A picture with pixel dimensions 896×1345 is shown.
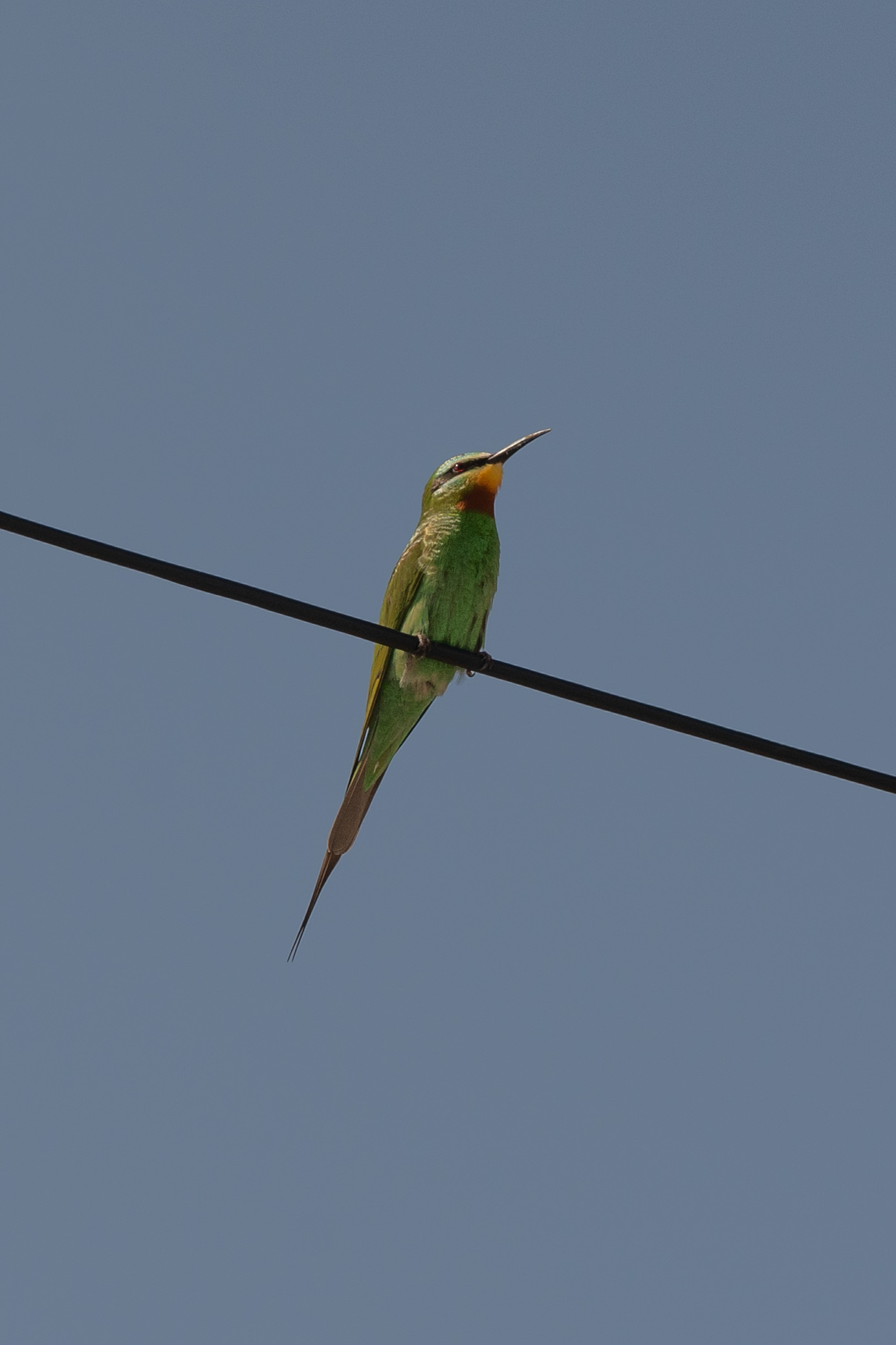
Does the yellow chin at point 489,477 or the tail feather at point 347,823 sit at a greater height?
the yellow chin at point 489,477

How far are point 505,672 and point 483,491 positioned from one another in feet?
8.71

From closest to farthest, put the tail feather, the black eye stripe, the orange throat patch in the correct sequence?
the tail feather, the orange throat patch, the black eye stripe

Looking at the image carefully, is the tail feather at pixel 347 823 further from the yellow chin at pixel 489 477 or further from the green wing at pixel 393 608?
the yellow chin at pixel 489 477

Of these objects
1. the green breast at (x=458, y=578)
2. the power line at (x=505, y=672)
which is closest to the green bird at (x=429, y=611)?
the green breast at (x=458, y=578)

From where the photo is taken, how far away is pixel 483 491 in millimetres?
5621

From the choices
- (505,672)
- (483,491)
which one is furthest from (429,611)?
(505,672)

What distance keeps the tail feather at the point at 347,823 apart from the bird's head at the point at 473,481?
122 centimetres

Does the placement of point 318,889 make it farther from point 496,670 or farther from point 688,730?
point 688,730

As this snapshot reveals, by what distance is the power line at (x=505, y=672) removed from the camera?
8.60 ft

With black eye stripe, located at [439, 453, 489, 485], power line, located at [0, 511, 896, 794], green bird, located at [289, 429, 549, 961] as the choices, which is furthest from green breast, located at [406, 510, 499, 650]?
power line, located at [0, 511, 896, 794]

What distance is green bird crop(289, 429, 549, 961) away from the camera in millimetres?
5242

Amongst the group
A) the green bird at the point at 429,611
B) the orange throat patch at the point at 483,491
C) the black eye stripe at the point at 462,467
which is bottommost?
the green bird at the point at 429,611

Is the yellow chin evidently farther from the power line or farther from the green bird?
the power line

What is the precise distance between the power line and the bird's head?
8.54 ft
